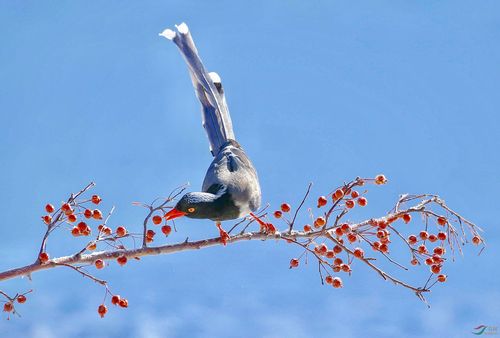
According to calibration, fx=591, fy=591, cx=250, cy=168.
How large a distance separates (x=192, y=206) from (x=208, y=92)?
227 cm

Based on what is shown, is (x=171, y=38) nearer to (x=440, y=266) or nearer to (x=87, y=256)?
(x=87, y=256)

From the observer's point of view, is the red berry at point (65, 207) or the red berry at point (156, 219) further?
the red berry at point (156, 219)

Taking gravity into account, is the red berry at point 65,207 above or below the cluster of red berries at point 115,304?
above

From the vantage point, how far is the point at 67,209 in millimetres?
3799

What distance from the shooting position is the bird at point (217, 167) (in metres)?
4.57

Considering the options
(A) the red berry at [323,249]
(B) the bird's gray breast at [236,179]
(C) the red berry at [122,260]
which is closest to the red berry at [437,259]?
(A) the red berry at [323,249]

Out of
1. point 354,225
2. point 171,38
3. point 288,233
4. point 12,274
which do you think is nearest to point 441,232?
point 354,225

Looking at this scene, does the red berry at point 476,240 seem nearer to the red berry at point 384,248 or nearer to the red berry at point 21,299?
the red berry at point 384,248

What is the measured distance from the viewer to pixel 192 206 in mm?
4453

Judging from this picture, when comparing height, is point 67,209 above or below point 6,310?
above

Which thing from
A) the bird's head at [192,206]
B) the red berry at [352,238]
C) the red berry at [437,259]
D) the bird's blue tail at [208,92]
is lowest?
A: the red berry at [437,259]

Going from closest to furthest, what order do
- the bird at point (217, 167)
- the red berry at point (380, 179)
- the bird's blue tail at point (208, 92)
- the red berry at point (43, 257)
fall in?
the red berry at point (43, 257) → the red berry at point (380, 179) → the bird at point (217, 167) → the bird's blue tail at point (208, 92)

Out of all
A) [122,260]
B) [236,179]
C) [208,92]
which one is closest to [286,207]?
[236,179]

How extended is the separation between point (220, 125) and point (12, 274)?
121 inches
